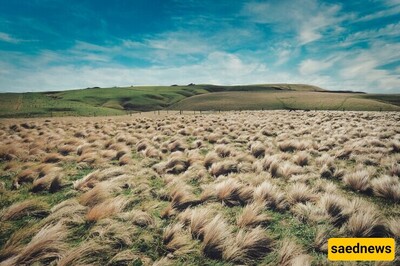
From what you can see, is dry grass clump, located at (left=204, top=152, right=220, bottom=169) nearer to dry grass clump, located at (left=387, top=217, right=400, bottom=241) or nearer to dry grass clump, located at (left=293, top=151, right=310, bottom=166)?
dry grass clump, located at (left=293, top=151, right=310, bottom=166)

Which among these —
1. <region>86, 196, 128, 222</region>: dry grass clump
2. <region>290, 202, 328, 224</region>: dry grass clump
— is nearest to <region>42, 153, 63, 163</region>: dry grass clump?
<region>86, 196, 128, 222</region>: dry grass clump

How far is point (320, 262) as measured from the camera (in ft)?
9.64

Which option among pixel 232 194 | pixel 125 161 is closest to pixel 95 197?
pixel 232 194

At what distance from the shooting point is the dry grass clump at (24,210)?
3.91 meters

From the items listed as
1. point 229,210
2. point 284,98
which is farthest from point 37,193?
point 284,98

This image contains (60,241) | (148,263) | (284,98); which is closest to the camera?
(148,263)

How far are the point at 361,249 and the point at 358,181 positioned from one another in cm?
261

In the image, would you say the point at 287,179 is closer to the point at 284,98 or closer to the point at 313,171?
the point at 313,171

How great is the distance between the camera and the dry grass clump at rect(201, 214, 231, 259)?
316 cm

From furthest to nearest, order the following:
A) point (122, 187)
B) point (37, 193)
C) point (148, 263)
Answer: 1. point (122, 187)
2. point (37, 193)
3. point (148, 263)

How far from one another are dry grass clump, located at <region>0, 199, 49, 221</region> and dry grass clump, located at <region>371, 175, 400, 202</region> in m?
6.69

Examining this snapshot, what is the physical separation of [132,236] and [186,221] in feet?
2.94

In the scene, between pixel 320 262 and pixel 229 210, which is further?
pixel 229 210

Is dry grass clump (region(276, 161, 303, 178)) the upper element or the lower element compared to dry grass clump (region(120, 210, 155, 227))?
upper
